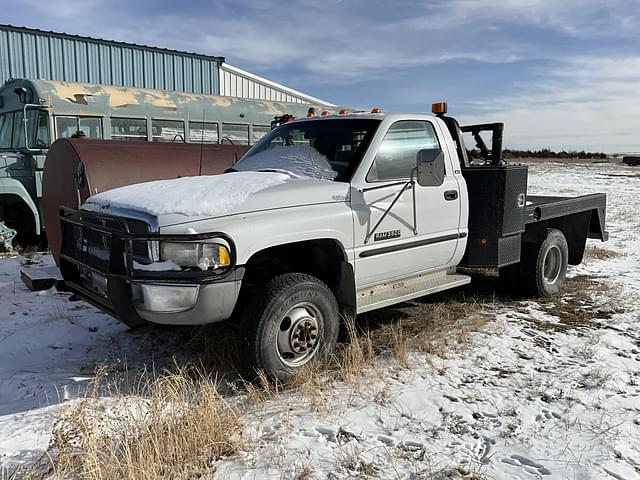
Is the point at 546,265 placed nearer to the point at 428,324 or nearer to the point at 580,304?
the point at 580,304

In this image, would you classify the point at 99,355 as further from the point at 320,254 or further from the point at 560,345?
the point at 560,345

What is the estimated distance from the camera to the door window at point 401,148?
178 inches

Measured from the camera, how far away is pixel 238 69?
2178 centimetres

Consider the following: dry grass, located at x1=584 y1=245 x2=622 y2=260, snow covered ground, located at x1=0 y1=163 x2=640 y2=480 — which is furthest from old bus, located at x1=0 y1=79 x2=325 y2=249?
dry grass, located at x1=584 y1=245 x2=622 y2=260

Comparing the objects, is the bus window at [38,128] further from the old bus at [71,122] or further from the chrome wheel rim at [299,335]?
the chrome wheel rim at [299,335]

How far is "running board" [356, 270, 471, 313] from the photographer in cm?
447

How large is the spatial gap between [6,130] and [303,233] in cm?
812

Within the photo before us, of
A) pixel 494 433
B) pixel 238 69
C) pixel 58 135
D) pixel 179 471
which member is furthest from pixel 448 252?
pixel 238 69

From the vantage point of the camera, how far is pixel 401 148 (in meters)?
4.74

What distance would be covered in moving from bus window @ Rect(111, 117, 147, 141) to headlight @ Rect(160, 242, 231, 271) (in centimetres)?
670

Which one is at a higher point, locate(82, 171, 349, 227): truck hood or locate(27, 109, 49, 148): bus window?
locate(27, 109, 49, 148): bus window

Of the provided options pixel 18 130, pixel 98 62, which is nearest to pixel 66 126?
pixel 18 130

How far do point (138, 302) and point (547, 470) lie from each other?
8.45 ft

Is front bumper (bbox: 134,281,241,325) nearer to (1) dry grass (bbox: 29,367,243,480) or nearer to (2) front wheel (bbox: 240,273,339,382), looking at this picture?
(2) front wheel (bbox: 240,273,339,382)
